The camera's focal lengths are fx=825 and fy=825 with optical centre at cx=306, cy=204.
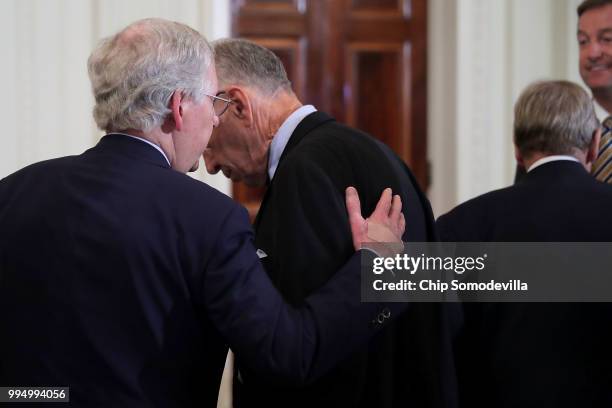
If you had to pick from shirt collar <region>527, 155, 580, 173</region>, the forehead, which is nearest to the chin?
the forehead

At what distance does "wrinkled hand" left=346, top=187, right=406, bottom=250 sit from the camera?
1622 mm

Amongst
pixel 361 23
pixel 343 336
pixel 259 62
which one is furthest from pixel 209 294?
pixel 361 23

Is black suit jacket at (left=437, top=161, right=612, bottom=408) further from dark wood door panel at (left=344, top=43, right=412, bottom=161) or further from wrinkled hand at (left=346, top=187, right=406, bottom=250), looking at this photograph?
dark wood door panel at (left=344, top=43, right=412, bottom=161)

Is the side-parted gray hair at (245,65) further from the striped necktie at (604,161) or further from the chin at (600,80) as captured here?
the chin at (600,80)

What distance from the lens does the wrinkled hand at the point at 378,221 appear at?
5.32 ft

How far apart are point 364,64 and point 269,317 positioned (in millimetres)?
3080

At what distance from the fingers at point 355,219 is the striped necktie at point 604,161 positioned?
1.24 m

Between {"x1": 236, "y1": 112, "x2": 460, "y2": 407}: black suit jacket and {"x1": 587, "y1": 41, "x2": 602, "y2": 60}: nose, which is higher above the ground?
{"x1": 587, "y1": 41, "x2": 602, "y2": 60}: nose

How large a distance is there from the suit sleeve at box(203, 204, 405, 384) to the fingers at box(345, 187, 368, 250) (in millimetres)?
119

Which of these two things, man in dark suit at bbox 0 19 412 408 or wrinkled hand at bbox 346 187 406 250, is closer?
man in dark suit at bbox 0 19 412 408

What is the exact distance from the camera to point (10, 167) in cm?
359

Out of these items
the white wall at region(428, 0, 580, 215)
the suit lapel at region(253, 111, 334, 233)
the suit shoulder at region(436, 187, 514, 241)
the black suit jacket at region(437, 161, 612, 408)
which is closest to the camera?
the suit lapel at region(253, 111, 334, 233)

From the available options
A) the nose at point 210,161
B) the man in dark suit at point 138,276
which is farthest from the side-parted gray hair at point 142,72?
the nose at point 210,161

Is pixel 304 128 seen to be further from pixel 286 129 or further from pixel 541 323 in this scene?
pixel 541 323
